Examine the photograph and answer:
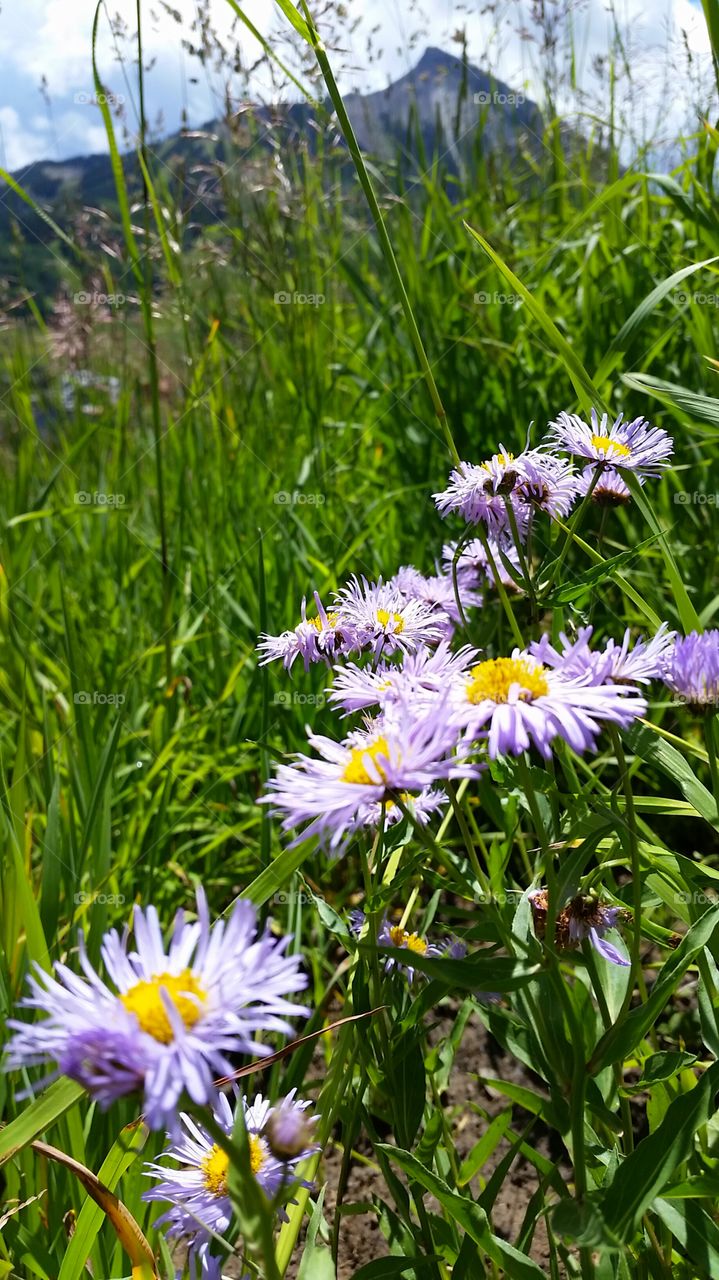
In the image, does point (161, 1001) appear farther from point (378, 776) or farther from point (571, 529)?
point (571, 529)

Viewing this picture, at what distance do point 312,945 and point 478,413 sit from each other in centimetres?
136

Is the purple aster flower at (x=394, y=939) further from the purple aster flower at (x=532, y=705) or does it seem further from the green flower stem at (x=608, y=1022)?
the purple aster flower at (x=532, y=705)

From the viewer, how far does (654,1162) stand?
0.65 m

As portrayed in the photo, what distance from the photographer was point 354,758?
2.05 ft

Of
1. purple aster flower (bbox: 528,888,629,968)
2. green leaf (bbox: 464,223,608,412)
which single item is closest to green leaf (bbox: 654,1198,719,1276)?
purple aster flower (bbox: 528,888,629,968)

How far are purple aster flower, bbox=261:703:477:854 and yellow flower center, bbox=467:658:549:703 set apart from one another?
0.06m

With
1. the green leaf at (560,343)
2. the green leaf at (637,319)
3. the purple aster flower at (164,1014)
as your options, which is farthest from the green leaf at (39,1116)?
the green leaf at (637,319)

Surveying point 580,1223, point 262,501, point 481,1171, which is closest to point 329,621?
point 580,1223

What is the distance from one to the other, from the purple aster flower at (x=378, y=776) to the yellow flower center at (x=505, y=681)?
0.21 feet

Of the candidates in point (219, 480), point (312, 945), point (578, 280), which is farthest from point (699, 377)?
point (312, 945)

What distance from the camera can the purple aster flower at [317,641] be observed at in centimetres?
92

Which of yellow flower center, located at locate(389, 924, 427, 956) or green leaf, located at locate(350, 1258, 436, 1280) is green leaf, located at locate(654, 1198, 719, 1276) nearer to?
green leaf, located at locate(350, 1258, 436, 1280)

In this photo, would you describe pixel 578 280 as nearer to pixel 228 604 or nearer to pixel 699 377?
pixel 699 377

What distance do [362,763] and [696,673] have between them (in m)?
0.31
